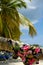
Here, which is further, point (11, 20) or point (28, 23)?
point (28, 23)

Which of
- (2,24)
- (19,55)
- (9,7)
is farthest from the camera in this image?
(9,7)

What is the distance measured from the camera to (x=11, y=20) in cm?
1717

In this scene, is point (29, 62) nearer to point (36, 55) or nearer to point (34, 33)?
point (36, 55)

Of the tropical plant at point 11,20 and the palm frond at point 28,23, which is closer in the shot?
the tropical plant at point 11,20

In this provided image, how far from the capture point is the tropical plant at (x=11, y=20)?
56.1 ft

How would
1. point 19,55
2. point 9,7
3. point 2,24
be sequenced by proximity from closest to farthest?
point 19,55, point 2,24, point 9,7

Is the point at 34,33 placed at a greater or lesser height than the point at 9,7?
lesser

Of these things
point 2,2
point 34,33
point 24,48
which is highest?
point 2,2

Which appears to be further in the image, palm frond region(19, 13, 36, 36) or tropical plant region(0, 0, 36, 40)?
palm frond region(19, 13, 36, 36)

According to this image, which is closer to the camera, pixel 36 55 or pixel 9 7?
pixel 36 55

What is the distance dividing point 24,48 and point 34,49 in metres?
0.29

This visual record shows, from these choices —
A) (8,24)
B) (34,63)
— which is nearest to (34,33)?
(8,24)

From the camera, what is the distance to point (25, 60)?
6.66 metres

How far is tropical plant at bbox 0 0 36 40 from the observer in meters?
17.1
